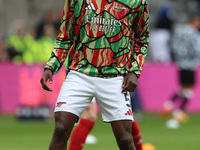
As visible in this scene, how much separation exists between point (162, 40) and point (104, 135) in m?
8.40

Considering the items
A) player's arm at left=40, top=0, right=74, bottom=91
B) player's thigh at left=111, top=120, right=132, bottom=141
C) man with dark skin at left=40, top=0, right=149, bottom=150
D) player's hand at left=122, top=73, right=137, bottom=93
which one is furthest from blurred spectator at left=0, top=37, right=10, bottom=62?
player's thigh at left=111, top=120, right=132, bottom=141

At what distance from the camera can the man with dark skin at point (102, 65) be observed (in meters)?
6.39

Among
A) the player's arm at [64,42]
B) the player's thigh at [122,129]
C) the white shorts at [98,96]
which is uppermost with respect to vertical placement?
the player's arm at [64,42]

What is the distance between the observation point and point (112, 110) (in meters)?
6.41

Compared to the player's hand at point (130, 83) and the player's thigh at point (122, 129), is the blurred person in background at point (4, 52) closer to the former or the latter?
the player's hand at point (130, 83)

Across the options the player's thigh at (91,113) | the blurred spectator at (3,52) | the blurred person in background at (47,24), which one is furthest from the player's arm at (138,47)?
the blurred person in background at (47,24)

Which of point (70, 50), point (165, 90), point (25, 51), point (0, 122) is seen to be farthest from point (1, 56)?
point (70, 50)

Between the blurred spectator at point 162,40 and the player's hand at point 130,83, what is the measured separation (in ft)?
43.1

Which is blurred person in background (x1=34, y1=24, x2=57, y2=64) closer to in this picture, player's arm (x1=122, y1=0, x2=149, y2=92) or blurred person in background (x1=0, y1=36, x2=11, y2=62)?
blurred person in background (x1=0, y1=36, x2=11, y2=62)

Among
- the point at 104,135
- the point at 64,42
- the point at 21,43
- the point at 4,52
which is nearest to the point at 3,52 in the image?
Answer: the point at 4,52

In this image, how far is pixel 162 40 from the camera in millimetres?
19828

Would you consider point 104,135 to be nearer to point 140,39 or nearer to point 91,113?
point 91,113

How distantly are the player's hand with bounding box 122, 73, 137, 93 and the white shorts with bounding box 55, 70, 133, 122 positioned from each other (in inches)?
1.7

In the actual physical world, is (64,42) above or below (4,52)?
above
